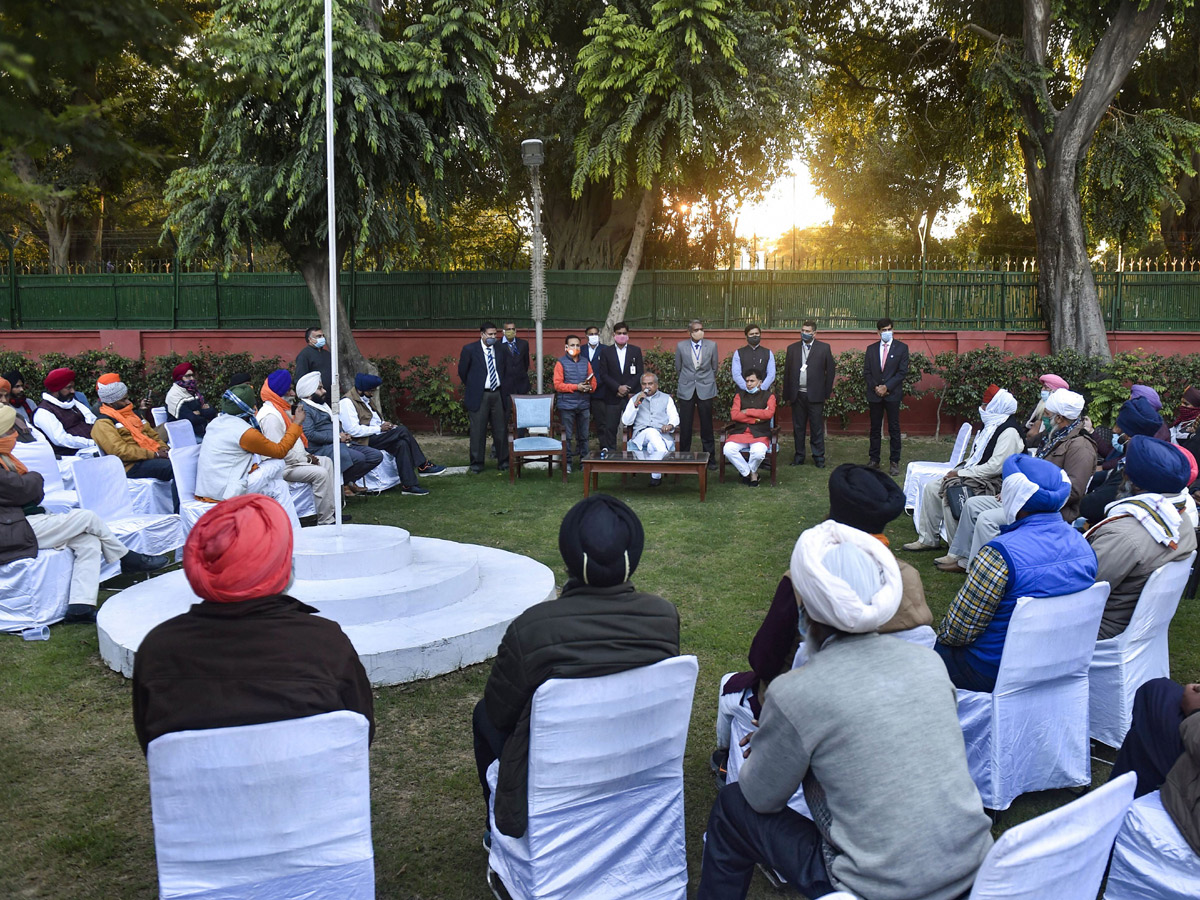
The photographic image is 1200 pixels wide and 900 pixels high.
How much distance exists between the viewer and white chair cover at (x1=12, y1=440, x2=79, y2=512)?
7.31 meters

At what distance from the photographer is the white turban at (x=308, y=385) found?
357 inches

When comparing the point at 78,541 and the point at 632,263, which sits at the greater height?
the point at 632,263

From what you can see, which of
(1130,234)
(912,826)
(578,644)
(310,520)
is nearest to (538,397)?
(310,520)

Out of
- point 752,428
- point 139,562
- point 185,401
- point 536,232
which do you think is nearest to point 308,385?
point 185,401

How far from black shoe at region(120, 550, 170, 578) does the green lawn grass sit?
1.11 metres

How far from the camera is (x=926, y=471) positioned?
8789mm

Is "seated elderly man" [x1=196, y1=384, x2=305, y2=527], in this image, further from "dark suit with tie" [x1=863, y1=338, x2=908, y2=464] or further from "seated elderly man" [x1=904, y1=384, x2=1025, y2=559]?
"dark suit with tie" [x1=863, y1=338, x2=908, y2=464]

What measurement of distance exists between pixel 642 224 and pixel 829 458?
516 centimetres

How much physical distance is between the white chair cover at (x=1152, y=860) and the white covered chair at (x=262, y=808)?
2177 mm

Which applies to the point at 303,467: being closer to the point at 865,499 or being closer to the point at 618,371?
the point at 618,371

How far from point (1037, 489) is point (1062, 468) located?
3.38 m

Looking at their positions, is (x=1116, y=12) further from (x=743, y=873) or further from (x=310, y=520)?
(x=743, y=873)

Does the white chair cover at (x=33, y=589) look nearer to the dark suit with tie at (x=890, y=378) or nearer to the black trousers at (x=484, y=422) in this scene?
the black trousers at (x=484, y=422)

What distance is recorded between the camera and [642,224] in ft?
51.1
